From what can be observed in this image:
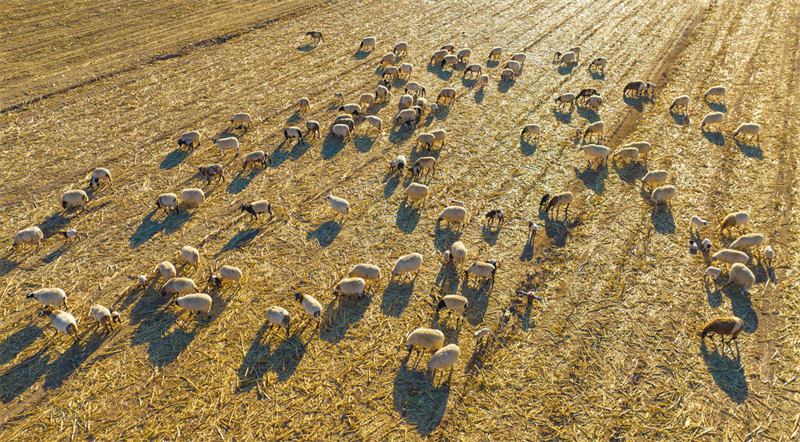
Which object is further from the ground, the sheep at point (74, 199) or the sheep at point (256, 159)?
the sheep at point (74, 199)

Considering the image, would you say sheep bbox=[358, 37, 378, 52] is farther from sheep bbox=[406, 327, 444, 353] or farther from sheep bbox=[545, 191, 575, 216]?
sheep bbox=[406, 327, 444, 353]

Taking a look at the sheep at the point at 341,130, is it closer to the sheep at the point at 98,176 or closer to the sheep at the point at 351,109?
the sheep at the point at 351,109

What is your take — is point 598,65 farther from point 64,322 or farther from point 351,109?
point 64,322

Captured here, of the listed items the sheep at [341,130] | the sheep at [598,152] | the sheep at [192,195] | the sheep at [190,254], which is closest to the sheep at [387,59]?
the sheep at [341,130]

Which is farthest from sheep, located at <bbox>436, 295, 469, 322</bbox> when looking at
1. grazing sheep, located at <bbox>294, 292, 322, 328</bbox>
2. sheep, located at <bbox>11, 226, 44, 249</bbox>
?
sheep, located at <bbox>11, 226, 44, 249</bbox>

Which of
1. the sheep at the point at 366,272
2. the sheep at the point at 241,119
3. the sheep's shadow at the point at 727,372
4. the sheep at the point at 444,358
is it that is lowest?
the sheep's shadow at the point at 727,372

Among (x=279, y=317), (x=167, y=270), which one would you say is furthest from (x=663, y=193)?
(x=167, y=270)
